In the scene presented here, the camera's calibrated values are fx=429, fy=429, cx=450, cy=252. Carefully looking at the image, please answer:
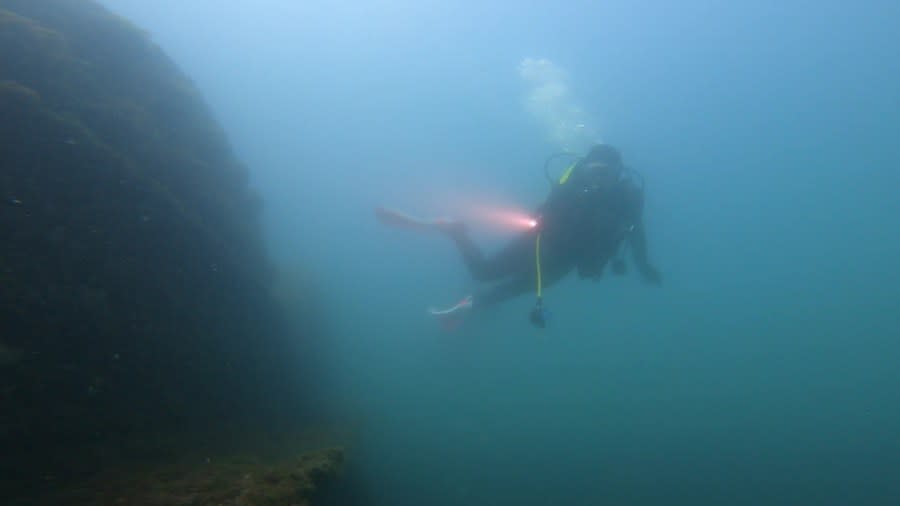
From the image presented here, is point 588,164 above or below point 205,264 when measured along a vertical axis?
above

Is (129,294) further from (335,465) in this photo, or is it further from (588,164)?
(588,164)

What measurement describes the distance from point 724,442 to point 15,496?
21806 millimetres

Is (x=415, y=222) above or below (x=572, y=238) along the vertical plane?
above

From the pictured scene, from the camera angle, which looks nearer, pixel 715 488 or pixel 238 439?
pixel 238 439

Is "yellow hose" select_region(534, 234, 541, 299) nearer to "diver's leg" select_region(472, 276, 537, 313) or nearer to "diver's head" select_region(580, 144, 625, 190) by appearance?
"diver's leg" select_region(472, 276, 537, 313)

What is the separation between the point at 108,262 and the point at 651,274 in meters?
7.51

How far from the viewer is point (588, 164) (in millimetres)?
6492

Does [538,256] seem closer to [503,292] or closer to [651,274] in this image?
[503,292]

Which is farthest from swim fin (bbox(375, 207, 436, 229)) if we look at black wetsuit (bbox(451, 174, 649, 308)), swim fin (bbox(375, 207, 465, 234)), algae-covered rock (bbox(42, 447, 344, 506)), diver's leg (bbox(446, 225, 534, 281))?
algae-covered rock (bbox(42, 447, 344, 506))

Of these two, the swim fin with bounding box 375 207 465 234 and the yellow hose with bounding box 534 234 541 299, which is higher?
the swim fin with bounding box 375 207 465 234

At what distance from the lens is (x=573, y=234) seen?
6.44 metres

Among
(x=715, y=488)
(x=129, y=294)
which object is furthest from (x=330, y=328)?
(x=715, y=488)

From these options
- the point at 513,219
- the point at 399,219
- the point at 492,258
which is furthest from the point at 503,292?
the point at 399,219

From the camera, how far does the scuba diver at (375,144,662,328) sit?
6.30 meters
